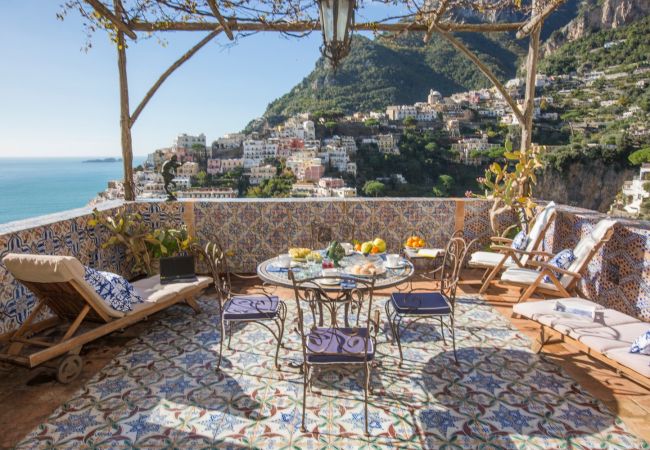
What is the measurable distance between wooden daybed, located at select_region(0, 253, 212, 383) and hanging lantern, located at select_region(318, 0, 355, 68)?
2005 mm

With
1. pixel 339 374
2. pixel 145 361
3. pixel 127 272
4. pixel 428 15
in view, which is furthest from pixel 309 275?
pixel 428 15

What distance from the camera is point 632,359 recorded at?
7.31ft

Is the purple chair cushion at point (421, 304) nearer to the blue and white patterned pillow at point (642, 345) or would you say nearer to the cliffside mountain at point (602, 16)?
the blue and white patterned pillow at point (642, 345)

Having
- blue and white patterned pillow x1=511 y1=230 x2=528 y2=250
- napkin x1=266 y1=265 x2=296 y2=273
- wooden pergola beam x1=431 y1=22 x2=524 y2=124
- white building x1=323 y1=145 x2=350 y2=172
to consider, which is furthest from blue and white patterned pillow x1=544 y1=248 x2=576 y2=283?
white building x1=323 y1=145 x2=350 y2=172

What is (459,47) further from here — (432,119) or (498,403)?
(432,119)

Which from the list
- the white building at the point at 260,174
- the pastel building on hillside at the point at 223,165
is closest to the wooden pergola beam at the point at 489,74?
the white building at the point at 260,174

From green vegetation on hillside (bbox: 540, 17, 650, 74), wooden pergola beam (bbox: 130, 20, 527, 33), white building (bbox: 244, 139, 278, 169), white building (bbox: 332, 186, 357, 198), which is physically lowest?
white building (bbox: 332, 186, 357, 198)

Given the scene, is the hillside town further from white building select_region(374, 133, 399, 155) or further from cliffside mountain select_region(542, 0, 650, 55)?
cliffside mountain select_region(542, 0, 650, 55)

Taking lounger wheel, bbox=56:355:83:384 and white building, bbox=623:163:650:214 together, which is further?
white building, bbox=623:163:650:214

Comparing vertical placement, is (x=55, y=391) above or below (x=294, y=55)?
below

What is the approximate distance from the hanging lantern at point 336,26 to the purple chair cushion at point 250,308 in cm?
164

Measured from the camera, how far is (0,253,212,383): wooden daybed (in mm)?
2508

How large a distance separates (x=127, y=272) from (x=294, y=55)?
10.5 ft

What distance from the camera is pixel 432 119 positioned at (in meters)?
62.1
